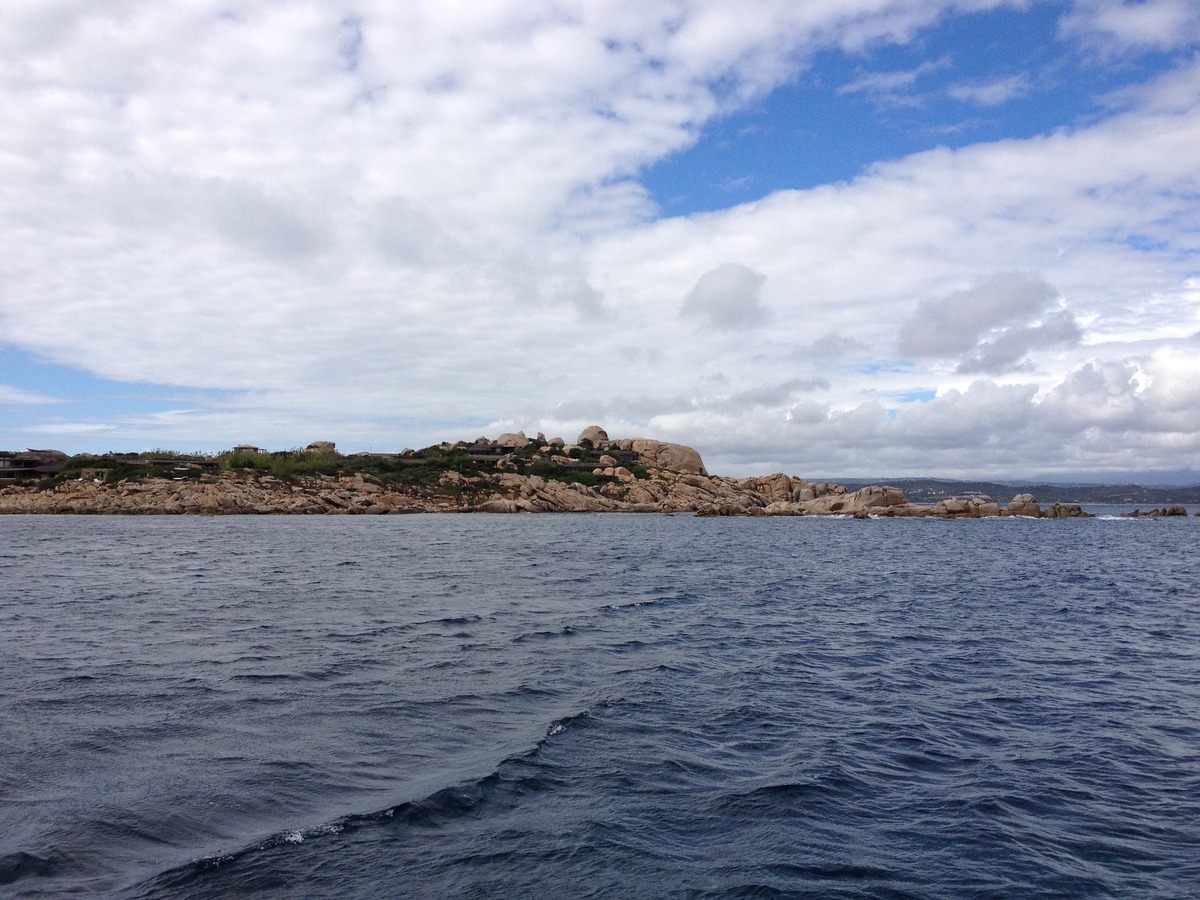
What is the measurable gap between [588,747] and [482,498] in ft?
410

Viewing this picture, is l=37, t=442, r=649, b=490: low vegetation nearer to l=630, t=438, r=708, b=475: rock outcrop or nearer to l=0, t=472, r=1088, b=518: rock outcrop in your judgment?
l=0, t=472, r=1088, b=518: rock outcrop

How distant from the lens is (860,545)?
221ft

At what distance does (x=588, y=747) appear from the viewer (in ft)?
41.3

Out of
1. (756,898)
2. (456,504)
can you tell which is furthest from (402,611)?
(456,504)

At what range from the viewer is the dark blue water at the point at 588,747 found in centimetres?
857

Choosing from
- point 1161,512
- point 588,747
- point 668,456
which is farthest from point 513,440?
point 588,747

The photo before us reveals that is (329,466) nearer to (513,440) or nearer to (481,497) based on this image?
(481,497)

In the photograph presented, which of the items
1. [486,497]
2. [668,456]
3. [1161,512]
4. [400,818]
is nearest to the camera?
[400,818]

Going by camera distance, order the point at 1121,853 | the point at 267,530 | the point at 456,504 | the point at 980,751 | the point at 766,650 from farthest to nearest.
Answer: the point at 456,504 → the point at 267,530 → the point at 766,650 → the point at 980,751 → the point at 1121,853

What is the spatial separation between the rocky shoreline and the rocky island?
20cm

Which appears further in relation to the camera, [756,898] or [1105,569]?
[1105,569]

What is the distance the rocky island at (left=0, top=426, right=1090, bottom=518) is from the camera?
115 meters

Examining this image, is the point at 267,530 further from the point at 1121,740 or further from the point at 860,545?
the point at 1121,740

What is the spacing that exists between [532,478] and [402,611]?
11714 centimetres
